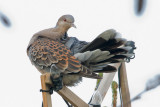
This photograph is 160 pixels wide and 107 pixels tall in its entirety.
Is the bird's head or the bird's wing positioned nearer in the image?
the bird's wing

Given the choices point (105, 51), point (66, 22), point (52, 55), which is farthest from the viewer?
point (66, 22)

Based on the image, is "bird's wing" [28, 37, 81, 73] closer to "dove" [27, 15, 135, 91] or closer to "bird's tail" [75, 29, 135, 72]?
"dove" [27, 15, 135, 91]

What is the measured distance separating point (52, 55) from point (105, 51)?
1.54ft

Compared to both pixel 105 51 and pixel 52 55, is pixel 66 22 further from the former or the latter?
pixel 105 51

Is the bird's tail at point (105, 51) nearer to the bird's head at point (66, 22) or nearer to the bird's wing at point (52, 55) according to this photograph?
the bird's wing at point (52, 55)

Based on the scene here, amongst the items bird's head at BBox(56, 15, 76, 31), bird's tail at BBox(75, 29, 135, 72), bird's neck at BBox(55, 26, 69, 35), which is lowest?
bird's tail at BBox(75, 29, 135, 72)

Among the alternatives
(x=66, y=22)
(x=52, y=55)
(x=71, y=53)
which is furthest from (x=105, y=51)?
(x=66, y=22)

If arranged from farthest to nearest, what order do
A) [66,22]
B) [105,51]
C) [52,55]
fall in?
[66,22]
[52,55]
[105,51]

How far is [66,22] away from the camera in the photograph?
2104 millimetres

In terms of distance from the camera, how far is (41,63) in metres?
1.96

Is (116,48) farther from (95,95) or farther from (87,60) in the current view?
(95,95)

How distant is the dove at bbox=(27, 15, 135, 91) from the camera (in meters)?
1.70

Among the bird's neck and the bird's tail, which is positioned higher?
the bird's neck

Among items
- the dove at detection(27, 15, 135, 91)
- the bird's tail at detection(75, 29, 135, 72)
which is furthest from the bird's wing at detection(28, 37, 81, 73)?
the bird's tail at detection(75, 29, 135, 72)
